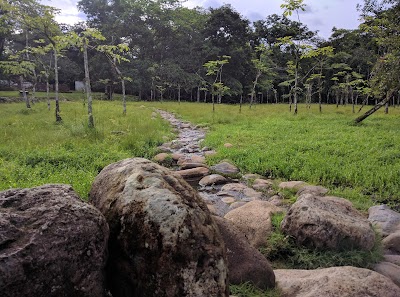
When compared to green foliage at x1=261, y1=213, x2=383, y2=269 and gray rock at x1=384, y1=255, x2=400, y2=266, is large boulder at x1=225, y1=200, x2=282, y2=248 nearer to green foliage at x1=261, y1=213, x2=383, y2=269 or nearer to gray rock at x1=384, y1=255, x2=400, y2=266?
green foliage at x1=261, y1=213, x2=383, y2=269

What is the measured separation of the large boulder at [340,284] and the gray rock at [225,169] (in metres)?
5.24

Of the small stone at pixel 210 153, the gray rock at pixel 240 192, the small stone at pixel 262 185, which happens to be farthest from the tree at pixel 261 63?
the gray rock at pixel 240 192

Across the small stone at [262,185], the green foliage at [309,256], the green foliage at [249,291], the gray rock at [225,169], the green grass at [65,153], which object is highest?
the green grass at [65,153]

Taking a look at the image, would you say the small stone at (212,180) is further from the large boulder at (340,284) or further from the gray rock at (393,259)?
the large boulder at (340,284)

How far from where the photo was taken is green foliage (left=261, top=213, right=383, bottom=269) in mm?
4199

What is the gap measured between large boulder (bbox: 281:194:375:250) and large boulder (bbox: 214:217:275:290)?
45.8 inches

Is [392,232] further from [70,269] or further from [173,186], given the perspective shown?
[70,269]

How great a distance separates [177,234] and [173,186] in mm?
595

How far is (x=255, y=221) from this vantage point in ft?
16.9

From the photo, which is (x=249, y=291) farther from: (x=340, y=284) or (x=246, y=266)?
(x=340, y=284)

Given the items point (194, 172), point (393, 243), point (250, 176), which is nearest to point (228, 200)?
point (250, 176)

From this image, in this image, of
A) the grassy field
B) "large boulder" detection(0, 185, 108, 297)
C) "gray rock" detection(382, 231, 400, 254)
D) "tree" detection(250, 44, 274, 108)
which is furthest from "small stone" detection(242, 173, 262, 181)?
"tree" detection(250, 44, 274, 108)

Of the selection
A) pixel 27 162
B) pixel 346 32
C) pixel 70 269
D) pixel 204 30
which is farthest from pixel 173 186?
pixel 346 32

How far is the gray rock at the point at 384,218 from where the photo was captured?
17.1ft
